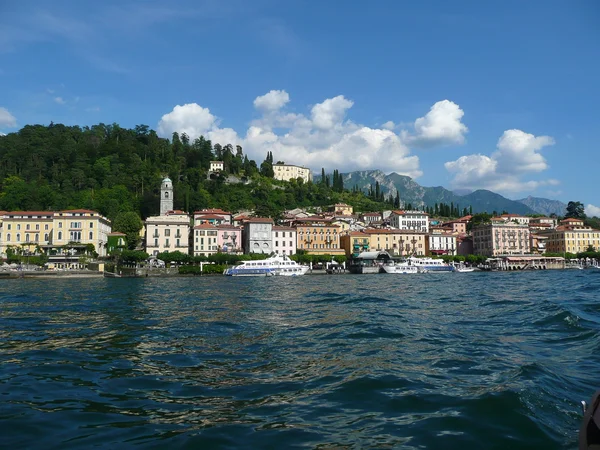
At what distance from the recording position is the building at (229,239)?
7769 centimetres

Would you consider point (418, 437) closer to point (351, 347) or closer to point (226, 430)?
point (226, 430)

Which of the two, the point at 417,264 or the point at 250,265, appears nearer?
the point at 250,265

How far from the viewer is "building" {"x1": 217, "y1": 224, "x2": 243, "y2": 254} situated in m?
77.7

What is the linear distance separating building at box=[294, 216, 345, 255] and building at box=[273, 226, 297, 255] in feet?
7.33

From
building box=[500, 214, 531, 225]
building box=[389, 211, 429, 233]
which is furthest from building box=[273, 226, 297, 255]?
building box=[500, 214, 531, 225]

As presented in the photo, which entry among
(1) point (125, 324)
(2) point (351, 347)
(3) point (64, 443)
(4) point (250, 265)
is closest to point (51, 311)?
(1) point (125, 324)

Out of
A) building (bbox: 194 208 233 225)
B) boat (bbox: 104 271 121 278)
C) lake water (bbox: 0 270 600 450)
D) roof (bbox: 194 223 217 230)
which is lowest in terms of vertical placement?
boat (bbox: 104 271 121 278)

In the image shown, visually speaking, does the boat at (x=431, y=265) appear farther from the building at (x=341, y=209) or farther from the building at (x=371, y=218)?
the building at (x=341, y=209)

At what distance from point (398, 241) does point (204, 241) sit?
37.1 metres

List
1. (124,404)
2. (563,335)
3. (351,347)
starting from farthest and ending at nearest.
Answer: (563,335), (351,347), (124,404)

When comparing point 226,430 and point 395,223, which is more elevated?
point 395,223

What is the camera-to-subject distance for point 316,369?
8625 millimetres

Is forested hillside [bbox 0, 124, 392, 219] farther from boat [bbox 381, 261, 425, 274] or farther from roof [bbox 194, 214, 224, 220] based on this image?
boat [bbox 381, 261, 425, 274]

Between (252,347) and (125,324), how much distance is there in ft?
19.3
